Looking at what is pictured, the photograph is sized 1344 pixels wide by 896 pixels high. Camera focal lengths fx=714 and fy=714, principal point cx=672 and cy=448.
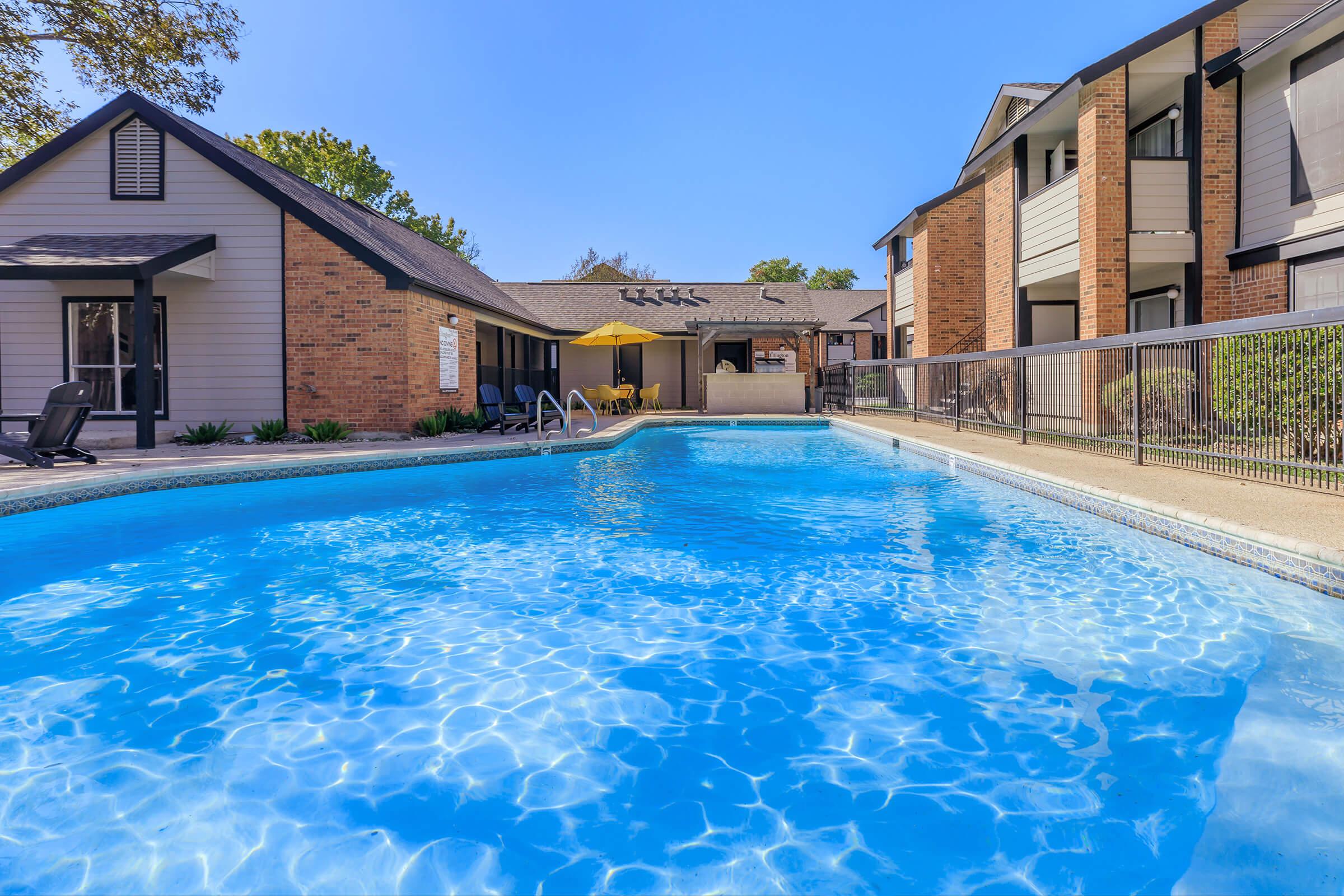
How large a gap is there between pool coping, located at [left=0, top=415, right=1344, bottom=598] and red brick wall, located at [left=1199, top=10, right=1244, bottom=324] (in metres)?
5.00

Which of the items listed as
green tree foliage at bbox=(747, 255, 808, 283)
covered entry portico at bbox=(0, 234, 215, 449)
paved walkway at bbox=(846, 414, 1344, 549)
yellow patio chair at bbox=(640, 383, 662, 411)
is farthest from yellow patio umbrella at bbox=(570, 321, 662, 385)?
green tree foliage at bbox=(747, 255, 808, 283)

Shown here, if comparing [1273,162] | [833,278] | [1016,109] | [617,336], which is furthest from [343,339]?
[833,278]

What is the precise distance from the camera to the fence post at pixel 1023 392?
411 inches

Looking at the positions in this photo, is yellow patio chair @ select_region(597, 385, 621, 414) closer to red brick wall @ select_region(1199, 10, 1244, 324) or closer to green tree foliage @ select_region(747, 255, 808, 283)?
red brick wall @ select_region(1199, 10, 1244, 324)

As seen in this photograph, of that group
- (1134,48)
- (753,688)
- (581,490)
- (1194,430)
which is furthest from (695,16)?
(753,688)

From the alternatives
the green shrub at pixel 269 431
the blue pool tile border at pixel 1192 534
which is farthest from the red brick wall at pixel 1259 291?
→ the green shrub at pixel 269 431

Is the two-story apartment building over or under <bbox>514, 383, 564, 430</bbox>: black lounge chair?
over

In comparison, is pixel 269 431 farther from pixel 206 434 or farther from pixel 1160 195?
pixel 1160 195

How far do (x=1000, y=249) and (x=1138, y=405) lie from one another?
8.14m

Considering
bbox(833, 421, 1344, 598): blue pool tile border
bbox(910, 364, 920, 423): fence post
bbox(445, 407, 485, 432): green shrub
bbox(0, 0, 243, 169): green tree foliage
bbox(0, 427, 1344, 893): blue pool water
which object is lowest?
bbox(0, 427, 1344, 893): blue pool water

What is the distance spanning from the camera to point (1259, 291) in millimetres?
10273

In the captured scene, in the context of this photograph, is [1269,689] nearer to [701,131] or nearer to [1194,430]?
[1194,430]

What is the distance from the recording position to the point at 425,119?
2641 centimetres

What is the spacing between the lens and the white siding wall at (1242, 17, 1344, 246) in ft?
30.7
